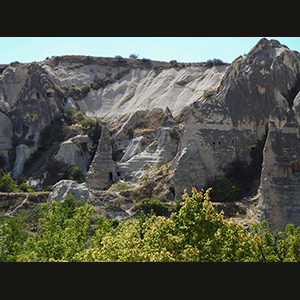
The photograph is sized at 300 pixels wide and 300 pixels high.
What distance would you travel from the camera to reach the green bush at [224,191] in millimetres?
26547

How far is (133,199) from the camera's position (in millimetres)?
29188

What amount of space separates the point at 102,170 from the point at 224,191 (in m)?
13.2

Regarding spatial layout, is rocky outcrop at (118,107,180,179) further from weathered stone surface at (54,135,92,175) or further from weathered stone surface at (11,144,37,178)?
weathered stone surface at (11,144,37,178)

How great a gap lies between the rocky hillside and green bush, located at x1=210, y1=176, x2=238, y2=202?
3.21 feet

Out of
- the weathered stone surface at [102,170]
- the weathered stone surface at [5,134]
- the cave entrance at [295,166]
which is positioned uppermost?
the weathered stone surface at [5,134]

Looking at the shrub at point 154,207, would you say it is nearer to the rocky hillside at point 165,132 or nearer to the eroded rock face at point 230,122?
the rocky hillside at point 165,132

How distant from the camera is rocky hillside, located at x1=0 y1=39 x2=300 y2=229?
21344 mm

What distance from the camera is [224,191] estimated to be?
2689cm

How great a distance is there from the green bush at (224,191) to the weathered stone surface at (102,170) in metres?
11.7

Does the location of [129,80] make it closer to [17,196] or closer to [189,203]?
[17,196]

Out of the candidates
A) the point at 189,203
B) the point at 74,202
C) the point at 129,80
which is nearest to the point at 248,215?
the point at 74,202

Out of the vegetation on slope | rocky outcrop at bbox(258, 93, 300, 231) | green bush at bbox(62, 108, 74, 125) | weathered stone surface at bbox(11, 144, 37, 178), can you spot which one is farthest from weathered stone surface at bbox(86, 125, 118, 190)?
the vegetation on slope

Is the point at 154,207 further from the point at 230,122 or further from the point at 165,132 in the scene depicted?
the point at 165,132

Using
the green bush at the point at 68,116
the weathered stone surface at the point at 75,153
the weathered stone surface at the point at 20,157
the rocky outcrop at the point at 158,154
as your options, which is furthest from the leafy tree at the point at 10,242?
the green bush at the point at 68,116
